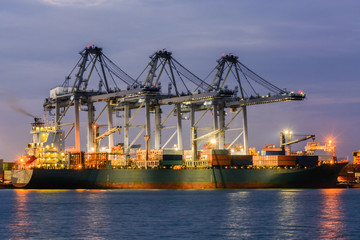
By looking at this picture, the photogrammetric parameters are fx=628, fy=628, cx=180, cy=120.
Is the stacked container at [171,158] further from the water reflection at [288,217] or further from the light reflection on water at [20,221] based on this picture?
the light reflection on water at [20,221]

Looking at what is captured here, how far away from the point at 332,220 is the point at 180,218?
13542 millimetres

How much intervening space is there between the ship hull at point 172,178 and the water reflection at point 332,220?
22790mm

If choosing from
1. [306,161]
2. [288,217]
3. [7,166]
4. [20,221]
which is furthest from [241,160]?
[7,166]

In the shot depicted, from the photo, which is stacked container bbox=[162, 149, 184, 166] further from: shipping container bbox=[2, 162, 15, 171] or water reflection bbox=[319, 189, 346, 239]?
shipping container bbox=[2, 162, 15, 171]

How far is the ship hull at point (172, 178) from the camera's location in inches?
3846

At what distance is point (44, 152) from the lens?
103 meters

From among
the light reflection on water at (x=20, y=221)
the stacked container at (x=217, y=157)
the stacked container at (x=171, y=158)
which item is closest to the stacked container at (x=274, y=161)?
the stacked container at (x=217, y=157)

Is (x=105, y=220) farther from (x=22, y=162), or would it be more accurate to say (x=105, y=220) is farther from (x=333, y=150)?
(x=333, y=150)

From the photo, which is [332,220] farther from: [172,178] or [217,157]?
[172,178]

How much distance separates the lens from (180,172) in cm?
9781

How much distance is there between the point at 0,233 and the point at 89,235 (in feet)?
23.1

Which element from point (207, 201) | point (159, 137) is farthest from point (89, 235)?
point (159, 137)

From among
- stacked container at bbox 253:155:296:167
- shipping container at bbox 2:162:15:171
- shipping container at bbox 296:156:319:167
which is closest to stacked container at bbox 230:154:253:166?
stacked container at bbox 253:155:296:167

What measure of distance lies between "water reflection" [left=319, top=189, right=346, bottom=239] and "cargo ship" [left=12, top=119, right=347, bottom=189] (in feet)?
74.7
